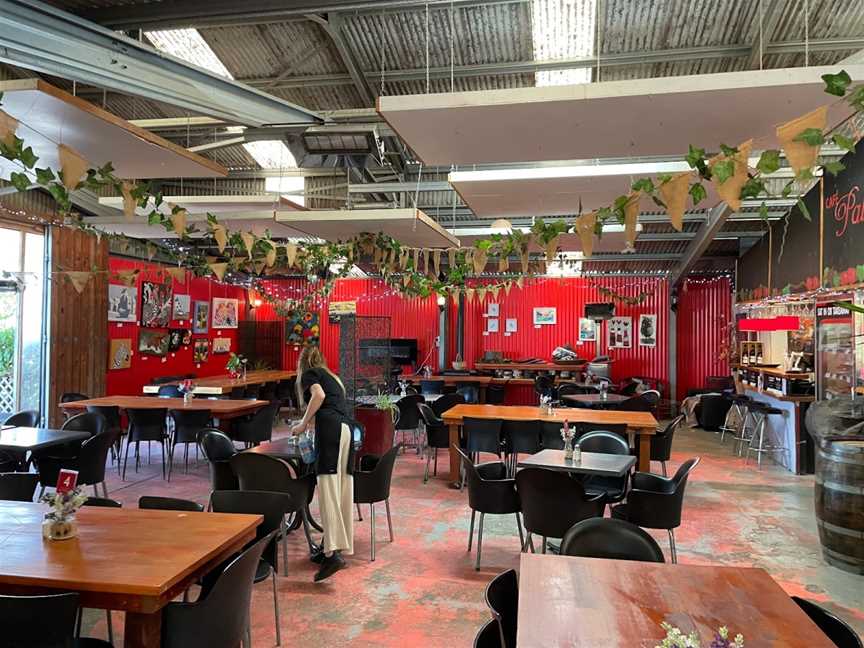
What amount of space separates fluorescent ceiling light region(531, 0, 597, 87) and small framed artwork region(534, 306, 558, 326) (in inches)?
395

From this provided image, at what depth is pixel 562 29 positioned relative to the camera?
486 centimetres

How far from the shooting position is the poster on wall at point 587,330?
1494 cm

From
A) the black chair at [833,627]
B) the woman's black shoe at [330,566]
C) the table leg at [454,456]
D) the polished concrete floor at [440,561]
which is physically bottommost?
the polished concrete floor at [440,561]

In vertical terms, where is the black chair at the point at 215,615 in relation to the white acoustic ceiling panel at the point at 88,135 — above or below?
below

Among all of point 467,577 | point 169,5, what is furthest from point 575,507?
point 169,5

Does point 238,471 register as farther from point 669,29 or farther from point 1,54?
point 669,29

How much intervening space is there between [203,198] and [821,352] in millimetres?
8138

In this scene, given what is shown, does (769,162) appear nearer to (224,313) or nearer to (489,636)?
(489,636)

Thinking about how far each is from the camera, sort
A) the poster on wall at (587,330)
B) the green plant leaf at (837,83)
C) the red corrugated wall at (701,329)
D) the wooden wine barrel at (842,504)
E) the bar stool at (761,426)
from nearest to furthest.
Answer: the green plant leaf at (837,83)
the wooden wine barrel at (842,504)
the bar stool at (761,426)
the red corrugated wall at (701,329)
the poster on wall at (587,330)

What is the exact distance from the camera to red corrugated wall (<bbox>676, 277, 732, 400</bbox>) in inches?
559

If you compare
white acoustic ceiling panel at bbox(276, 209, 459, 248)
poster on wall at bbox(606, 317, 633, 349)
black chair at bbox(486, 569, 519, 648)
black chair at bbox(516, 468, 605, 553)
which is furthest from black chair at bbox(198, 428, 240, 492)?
poster on wall at bbox(606, 317, 633, 349)

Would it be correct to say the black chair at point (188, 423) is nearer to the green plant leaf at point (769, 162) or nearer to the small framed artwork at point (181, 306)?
the small framed artwork at point (181, 306)

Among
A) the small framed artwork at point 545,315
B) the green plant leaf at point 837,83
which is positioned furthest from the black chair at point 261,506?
the small framed artwork at point 545,315

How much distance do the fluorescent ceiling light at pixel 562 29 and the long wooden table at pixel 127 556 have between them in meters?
4.09
